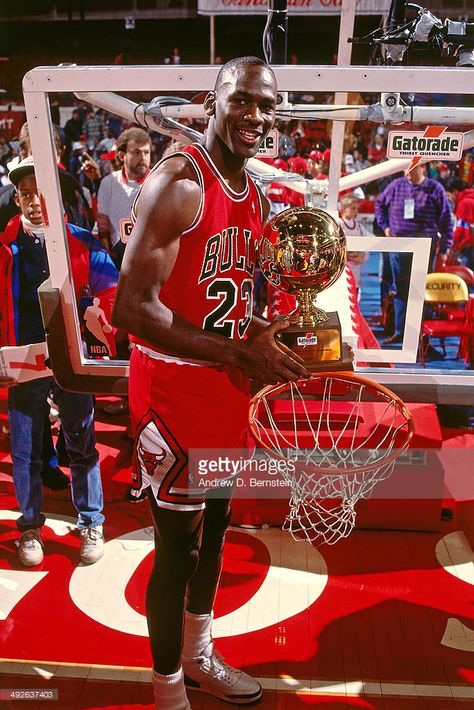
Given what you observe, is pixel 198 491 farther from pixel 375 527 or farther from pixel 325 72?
pixel 375 527

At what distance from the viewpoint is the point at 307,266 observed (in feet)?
6.98

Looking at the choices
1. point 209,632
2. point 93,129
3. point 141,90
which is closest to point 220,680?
point 209,632

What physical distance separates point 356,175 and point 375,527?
1.88 meters

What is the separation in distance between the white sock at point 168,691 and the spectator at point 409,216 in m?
4.05

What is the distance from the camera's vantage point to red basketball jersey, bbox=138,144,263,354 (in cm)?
196

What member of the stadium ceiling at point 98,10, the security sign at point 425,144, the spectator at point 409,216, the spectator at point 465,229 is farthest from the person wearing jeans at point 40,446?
the stadium ceiling at point 98,10

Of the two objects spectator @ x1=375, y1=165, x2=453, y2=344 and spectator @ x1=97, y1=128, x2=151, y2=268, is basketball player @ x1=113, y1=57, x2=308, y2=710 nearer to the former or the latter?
spectator @ x1=97, y1=128, x2=151, y2=268

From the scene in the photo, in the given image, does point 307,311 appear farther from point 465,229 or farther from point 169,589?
point 465,229

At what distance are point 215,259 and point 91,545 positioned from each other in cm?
194

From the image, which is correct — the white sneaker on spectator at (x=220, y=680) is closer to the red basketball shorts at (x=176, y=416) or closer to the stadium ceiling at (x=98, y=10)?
the red basketball shorts at (x=176, y=416)

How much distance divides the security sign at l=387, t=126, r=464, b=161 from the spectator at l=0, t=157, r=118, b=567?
137cm

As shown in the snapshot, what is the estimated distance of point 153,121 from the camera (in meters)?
3.03

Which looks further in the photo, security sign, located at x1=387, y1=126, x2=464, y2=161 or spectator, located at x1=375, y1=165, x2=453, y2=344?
spectator, located at x1=375, y1=165, x2=453, y2=344

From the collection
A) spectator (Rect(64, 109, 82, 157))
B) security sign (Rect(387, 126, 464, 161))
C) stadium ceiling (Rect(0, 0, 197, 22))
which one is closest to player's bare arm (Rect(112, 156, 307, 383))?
security sign (Rect(387, 126, 464, 161))
